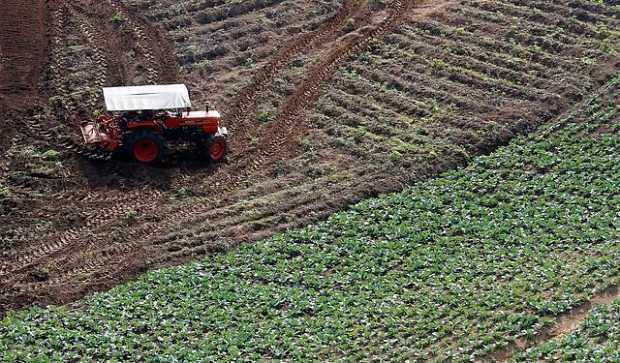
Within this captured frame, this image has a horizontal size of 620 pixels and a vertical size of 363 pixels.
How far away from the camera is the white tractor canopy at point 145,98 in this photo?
32.8m

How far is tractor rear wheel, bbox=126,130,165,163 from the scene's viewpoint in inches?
1305

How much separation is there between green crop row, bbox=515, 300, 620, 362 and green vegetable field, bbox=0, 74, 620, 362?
39 millimetres

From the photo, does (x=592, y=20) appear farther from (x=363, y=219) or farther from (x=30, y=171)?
Result: (x=30, y=171)

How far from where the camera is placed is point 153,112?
33.4 m

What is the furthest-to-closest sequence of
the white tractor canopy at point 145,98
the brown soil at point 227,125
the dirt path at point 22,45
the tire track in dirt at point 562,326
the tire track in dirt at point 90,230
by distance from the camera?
1. the dirt path at point 22,45
2. the white tractor canopy at point 145,98
3. the brown soil at point 227,125
4. the tire track in dirt at point 90,230
5. the tire track in dirt at point 562,326

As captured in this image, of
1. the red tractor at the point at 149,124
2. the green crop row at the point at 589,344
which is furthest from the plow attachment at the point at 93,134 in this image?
the green crop row at the point at 589,344

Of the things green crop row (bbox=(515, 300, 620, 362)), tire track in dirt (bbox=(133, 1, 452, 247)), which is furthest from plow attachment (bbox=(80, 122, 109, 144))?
green crop row (bbox=(515, 300, 620, 362))

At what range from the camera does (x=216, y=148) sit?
3434 centimetres

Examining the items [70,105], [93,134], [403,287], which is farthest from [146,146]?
[403,287]

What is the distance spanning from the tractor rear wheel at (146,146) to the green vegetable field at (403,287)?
4914mm

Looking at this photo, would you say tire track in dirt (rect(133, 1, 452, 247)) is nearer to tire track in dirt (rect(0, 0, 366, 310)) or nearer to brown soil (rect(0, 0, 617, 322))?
brown soil (rect(0, 0, 617, 322))

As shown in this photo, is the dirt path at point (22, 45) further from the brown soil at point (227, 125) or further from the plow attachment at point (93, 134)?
the plow attachment at point (93, 134)

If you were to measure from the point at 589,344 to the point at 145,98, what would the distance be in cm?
1581

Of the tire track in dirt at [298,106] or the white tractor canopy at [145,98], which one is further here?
the tire track in dirt at [298,106]
